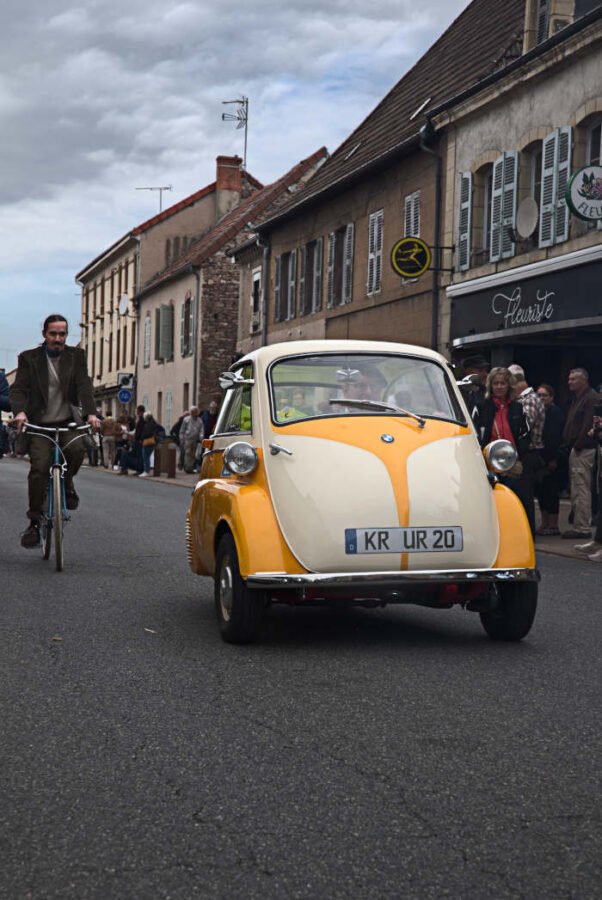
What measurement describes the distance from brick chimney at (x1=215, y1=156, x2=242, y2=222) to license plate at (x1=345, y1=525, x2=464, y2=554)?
50.9 meters

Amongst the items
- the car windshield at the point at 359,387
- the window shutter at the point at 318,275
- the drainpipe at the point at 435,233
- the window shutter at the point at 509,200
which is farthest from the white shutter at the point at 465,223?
the car windshield at the point at 359,387

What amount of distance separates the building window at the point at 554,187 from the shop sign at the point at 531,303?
0.68 metres

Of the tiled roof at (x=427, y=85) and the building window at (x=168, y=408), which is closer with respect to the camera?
the tiled roof at (x=427, y=85)

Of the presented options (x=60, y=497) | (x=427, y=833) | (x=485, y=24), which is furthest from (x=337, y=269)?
(x=427, y=833)

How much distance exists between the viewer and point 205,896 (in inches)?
128

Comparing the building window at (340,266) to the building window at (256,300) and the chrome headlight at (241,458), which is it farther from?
the chrome headlight at (241,458)

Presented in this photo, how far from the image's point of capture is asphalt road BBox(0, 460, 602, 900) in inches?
136

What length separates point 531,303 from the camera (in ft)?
73.2

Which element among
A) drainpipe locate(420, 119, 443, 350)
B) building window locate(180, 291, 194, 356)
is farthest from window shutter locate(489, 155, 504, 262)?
building window locate(180, 291, 194, 356)

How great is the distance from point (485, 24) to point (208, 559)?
23.7m

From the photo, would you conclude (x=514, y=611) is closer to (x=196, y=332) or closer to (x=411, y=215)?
(x=411, y=215)

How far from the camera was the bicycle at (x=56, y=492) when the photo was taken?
10211mm

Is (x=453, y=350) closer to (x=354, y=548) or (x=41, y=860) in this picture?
(x=354, y=548)

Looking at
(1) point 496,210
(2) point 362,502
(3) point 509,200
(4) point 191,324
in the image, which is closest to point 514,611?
(2) point 362,502
